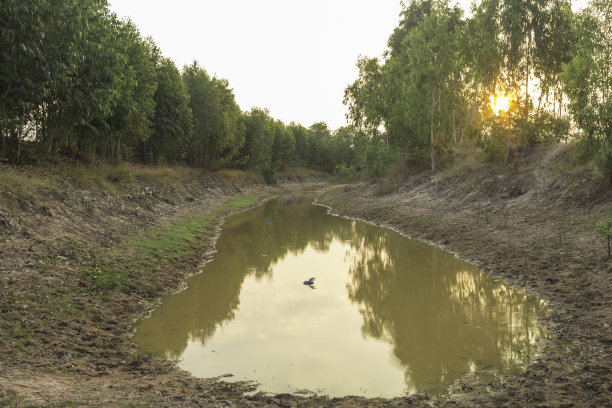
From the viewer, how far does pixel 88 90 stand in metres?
24.7

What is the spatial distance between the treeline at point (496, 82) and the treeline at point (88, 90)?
23.4 metres

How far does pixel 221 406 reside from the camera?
291 inches

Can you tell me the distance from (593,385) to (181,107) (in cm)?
4579

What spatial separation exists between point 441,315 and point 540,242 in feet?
27.4

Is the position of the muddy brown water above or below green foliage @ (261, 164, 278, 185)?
below

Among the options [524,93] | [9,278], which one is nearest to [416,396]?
[9,278]

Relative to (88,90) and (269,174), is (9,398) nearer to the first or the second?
(88,90)

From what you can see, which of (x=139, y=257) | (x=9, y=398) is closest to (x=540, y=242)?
(x=139, y=257)

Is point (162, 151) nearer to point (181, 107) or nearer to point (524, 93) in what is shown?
point (181, 107)

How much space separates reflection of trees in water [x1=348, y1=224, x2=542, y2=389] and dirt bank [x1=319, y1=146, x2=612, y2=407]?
0.72 meters

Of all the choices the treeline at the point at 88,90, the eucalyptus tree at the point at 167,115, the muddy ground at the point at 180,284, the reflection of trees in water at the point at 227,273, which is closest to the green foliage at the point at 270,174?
the treeline at the point at 88,90

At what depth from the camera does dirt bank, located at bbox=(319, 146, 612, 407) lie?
812 centimetres

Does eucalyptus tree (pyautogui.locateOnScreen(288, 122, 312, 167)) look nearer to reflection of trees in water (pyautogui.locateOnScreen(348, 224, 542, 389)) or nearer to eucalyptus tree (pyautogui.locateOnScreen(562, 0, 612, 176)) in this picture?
eucalyptus tree (pyautogui.locateOnScreen(562, 0, 612, 176))

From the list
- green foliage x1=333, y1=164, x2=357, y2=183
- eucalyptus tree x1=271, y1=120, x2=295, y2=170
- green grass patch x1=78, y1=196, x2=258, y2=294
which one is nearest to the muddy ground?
green grass patch x1=78, y1=196, x2=258, y2=294
